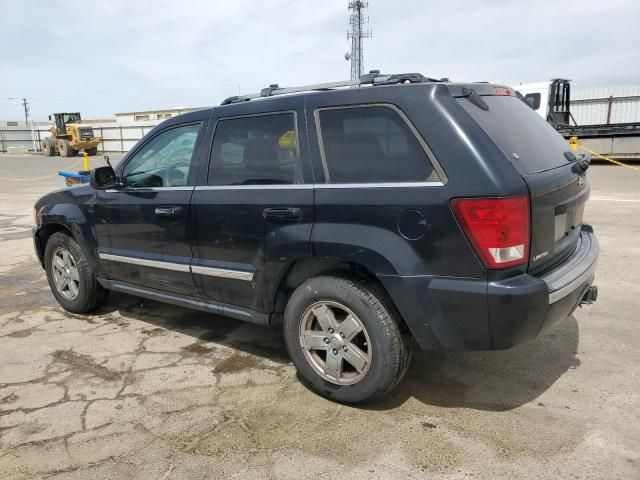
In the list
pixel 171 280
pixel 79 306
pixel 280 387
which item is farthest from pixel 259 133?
pixel 79 306

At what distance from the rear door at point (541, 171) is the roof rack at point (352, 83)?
0.41 metres

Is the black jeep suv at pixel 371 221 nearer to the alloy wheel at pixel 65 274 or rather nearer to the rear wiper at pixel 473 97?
the rear wiper at pixel 473 97

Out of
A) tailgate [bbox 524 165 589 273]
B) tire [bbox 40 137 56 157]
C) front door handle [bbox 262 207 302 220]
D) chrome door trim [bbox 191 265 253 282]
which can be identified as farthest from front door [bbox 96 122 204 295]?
tire [bbox 40 137 56 157]

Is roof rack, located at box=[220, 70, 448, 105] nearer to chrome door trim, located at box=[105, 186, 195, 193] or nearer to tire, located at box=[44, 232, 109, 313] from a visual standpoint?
chrome door trim, located at box=[105, 186, 195, 193]

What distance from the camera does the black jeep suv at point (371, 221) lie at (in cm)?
263

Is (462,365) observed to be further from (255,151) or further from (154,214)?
(154,214)

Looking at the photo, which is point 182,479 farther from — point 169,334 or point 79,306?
point 79,306

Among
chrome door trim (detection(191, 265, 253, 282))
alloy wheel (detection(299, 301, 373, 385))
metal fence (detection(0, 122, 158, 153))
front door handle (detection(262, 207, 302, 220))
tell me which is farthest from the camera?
metal fence (detection(0, 122, 158, 153))

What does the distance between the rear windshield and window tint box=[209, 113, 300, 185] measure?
1.08 metres

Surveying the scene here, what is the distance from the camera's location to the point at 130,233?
420cm

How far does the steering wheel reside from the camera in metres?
3.86

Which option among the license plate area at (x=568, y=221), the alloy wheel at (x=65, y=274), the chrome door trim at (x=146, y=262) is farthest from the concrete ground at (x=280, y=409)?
the license plate area at (x=568, y=221)

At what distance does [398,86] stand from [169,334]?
277cm

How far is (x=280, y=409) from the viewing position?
10.2 feet
